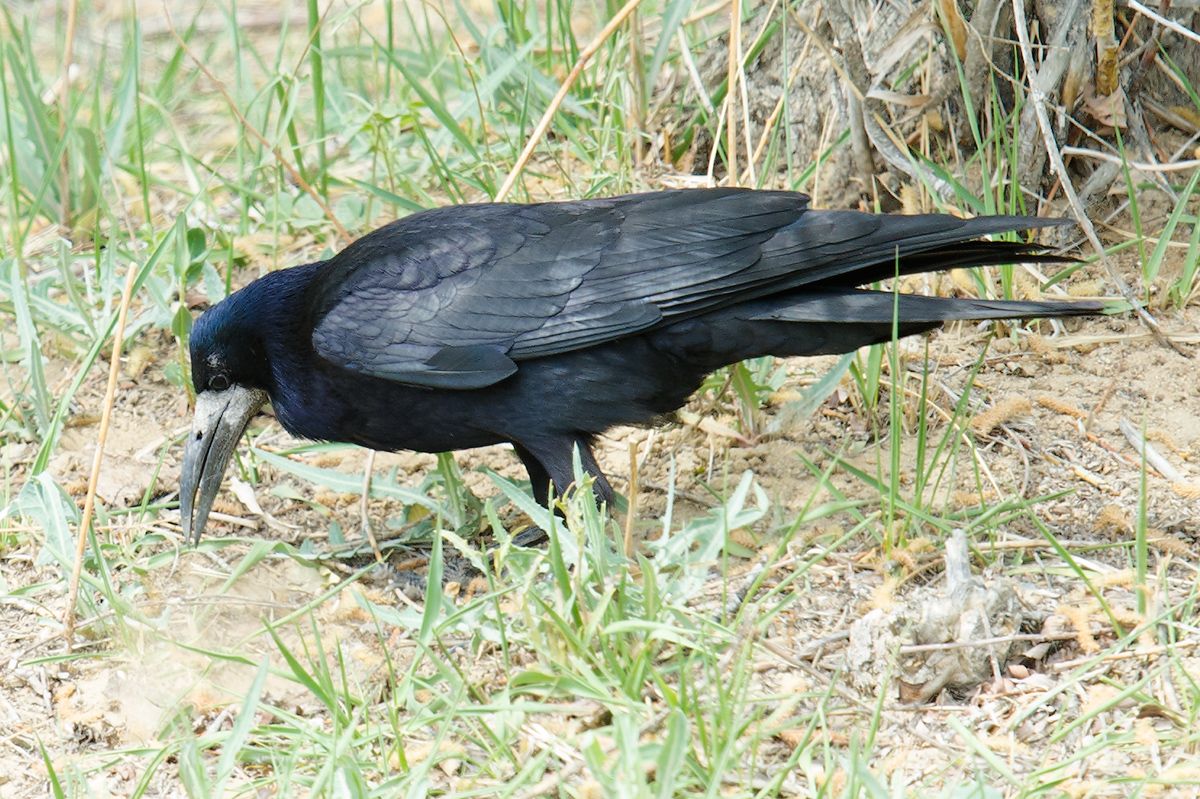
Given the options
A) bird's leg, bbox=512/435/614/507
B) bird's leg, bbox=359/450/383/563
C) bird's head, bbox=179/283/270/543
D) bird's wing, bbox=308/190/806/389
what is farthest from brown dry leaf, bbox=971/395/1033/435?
bird's head, bbox=179/283/270/543

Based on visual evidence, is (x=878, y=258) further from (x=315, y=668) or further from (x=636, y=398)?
(x=315, y=668)

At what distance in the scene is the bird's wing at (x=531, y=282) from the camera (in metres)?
3.49

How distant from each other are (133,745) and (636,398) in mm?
1585

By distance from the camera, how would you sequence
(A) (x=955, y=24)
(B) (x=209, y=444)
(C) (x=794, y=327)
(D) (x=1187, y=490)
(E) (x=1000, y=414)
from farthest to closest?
1. (A) (x=955, y=24)
2. (B) (x=209, y=444)
3. (E) (x=1000, y=414)
4. (C) (x=794, y=327)
5. (D) (x=1187, y=490)

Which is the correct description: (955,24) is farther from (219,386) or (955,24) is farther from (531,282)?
(219,386)

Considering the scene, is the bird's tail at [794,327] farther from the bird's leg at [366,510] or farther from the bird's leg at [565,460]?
the bird's leg at [366,510]

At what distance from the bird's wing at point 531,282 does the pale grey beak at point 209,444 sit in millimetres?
432

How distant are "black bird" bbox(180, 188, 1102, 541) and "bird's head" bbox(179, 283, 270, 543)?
2 centimetres

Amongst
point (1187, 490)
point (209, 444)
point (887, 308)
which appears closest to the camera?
point (1187, 490)

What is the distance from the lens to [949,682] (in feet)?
8.92

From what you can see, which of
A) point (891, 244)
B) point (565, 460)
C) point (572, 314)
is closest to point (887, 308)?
point (891, 244)

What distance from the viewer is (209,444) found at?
3.90 metres

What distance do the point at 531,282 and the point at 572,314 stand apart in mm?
168

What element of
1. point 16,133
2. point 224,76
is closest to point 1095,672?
point 16,133
